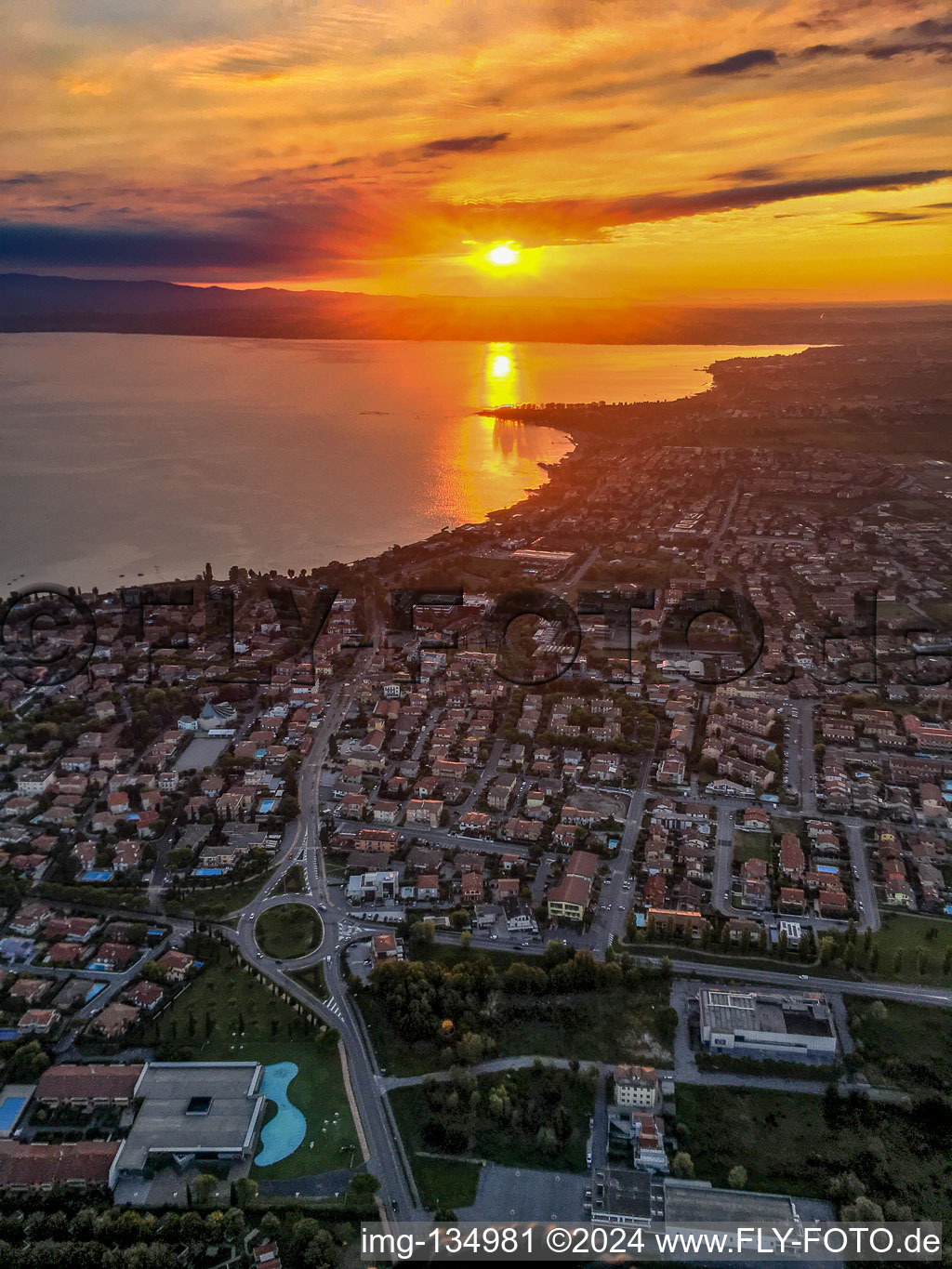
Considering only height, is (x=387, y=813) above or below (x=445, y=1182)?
above

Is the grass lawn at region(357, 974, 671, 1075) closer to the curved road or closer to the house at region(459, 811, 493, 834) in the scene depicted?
the curved road

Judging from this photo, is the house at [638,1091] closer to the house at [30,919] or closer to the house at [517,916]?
the house at [517,916]

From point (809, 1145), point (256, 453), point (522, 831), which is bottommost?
point (809, 1145)

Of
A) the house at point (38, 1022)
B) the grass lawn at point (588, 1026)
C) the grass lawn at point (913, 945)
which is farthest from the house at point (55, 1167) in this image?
the grass lawn at point (913, 945)

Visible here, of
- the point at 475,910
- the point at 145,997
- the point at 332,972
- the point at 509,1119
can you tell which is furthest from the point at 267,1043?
the point at 475,910

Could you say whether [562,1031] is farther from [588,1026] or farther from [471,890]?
[471,890]
